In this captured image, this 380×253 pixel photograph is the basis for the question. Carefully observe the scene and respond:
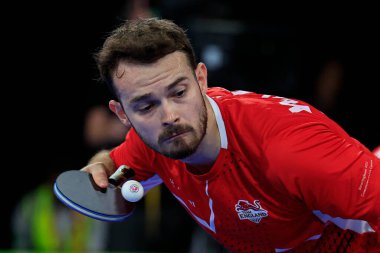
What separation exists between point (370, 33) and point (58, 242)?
3.63m

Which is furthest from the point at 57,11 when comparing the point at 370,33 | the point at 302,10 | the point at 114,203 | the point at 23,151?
the point at 114,203

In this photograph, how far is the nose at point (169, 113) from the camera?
9.81ft

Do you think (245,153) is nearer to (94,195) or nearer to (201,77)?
(201,77)

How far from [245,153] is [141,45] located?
0.67 metres

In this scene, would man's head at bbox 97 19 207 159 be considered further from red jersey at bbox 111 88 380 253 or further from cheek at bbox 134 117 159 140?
red jersey at bbox 111 88 380 253

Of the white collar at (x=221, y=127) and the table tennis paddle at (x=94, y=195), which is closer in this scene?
the white collar at (x=221, y=127)

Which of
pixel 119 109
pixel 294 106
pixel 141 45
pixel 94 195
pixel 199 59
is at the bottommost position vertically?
pixel 199 59

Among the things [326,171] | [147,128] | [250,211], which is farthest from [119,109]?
[326,171]

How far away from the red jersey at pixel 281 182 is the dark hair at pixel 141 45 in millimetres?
335

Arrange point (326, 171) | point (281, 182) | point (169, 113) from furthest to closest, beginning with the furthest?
point (169, 113) < point (281, 182) < point (326, 171)

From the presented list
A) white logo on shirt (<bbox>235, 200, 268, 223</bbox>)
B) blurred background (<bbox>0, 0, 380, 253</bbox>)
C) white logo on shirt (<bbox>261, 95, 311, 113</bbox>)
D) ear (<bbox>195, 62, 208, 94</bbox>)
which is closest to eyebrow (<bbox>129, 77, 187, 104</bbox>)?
ear (<bbox>195, 62, 208, 94</bbox>)

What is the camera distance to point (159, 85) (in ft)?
9.87

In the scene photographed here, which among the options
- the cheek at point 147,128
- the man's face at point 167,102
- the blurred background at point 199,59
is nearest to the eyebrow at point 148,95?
the man's face at point 167,102

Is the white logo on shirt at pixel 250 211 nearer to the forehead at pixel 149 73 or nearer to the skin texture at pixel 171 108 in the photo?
the skin texture at pixel 171 108
